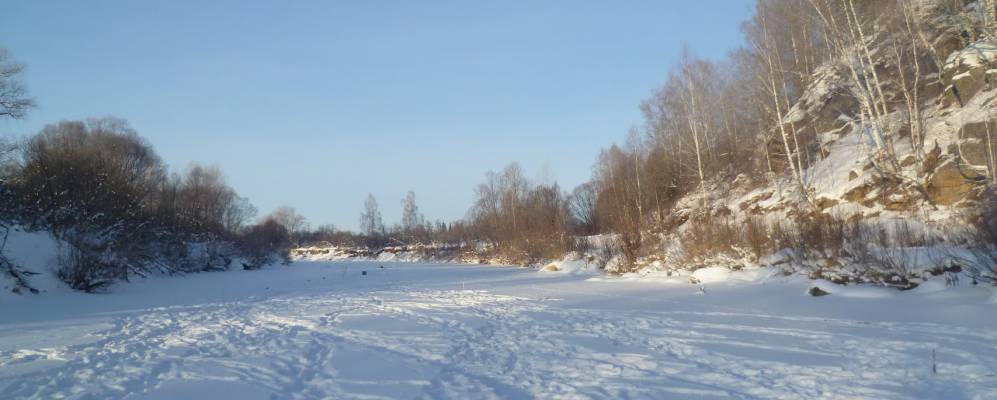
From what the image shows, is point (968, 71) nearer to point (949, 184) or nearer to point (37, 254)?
point (949, 184)

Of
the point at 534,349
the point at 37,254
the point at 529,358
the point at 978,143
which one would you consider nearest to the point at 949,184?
the point at 978,143

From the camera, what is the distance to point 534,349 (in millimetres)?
6941

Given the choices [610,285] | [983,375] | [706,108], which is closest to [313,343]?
[983,375]

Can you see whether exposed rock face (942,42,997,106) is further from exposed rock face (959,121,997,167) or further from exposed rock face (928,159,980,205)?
exposed rock face (928,159,980,205)

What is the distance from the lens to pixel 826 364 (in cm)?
548

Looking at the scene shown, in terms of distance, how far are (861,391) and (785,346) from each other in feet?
6.20

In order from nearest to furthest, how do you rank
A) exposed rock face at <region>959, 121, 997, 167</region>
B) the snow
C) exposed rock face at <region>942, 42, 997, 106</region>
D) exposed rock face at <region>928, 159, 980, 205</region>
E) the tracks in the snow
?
the tracks in the snow < exposed rock face at <region>959, 121, 997, 167</region> < exposed rock face at <region>928, 159, 980, 205</region> < exposed rock face at <region>942, 42, 997, 106</region> < the snow

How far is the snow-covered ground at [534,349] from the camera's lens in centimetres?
498

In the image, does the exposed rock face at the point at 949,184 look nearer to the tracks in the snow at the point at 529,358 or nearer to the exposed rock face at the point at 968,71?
the exposed rock face at the point at 968,71

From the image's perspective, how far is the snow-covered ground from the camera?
4.98m

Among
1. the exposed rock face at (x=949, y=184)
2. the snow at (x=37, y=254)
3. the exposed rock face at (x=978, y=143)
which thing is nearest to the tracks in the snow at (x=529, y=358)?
the snow at (x=37, y=254)

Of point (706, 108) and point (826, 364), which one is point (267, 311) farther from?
point (706, 108)

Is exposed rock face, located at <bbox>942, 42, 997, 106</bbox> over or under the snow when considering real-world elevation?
over

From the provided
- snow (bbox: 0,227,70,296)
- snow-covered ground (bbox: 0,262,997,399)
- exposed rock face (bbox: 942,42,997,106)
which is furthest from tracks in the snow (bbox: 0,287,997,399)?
exposed rock face (bbox: 942,42,997,106)
